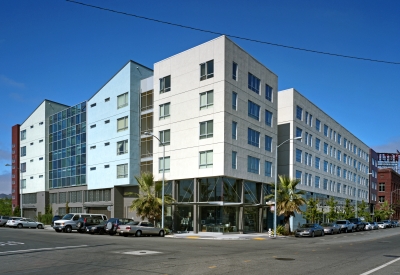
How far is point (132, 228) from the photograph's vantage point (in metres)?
35.6

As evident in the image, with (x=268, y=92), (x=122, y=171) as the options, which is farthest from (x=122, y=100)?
(x=268, y=92)

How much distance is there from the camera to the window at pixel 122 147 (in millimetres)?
52362

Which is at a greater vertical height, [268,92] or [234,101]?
[268,92]

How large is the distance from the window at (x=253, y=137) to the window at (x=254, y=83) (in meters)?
4.73

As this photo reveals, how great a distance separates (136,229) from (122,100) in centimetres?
2213

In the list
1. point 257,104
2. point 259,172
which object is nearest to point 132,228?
point 259,172

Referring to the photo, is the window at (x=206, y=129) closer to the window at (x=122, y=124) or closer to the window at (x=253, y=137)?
the window at (x=253, y=137)

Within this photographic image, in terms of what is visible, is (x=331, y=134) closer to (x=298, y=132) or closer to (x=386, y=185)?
(x=298, y=132)

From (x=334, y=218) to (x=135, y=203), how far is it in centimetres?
3676

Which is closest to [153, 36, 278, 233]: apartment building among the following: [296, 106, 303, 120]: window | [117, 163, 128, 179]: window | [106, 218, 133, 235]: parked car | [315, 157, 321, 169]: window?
[117, 163, 128, 179]: window

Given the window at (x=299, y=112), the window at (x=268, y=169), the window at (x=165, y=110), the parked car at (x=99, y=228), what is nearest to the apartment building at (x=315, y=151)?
the window at (x=299, y=112)

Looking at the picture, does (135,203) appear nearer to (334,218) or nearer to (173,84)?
(173,84)

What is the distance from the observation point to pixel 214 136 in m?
42.1

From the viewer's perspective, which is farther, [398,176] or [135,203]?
[398,176]
